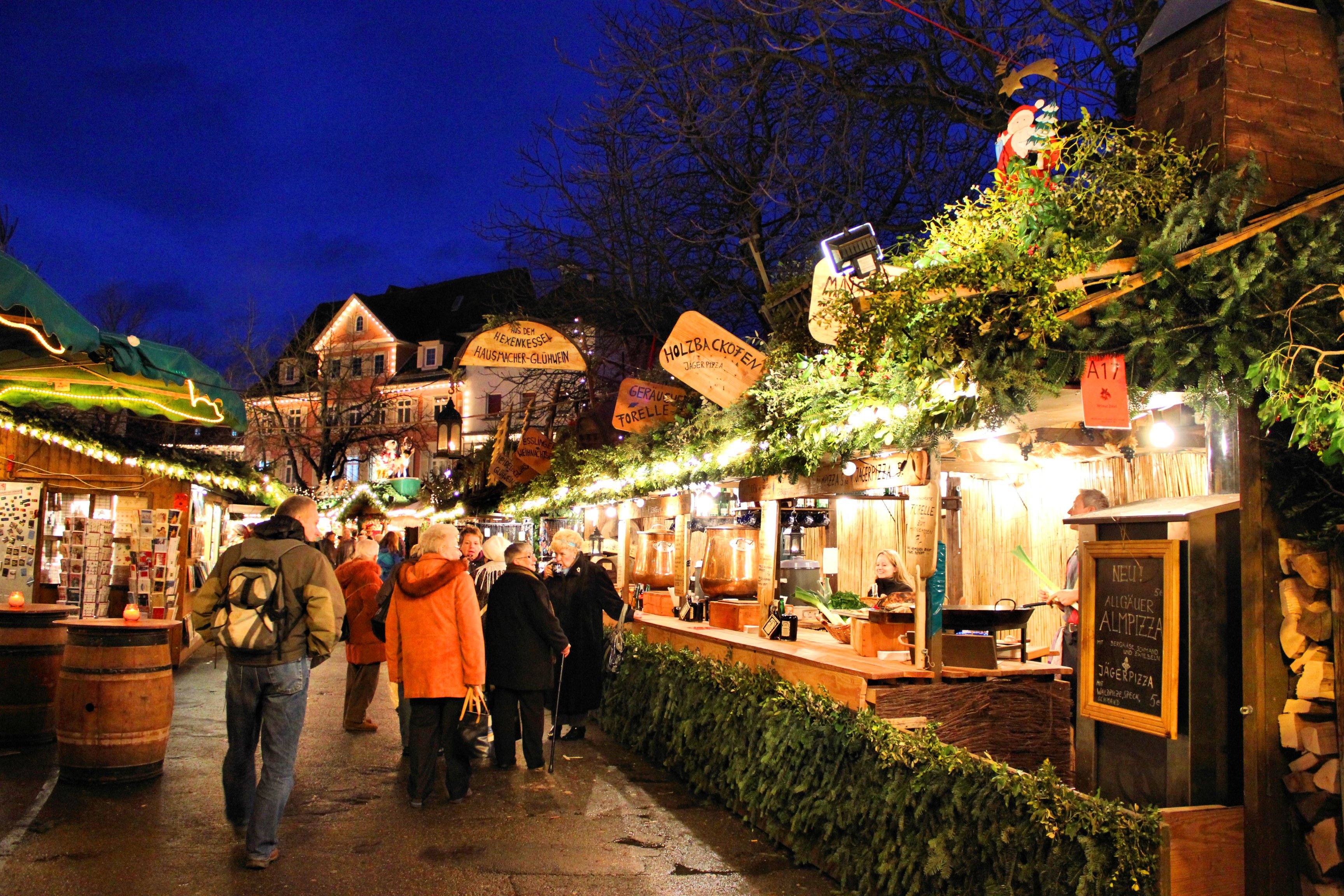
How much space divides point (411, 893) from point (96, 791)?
306 cm

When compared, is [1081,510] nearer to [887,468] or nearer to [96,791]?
[887,468]

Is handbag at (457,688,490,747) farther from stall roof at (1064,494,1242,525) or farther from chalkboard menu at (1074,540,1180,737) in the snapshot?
stall roof at (1064,494,1242,525)

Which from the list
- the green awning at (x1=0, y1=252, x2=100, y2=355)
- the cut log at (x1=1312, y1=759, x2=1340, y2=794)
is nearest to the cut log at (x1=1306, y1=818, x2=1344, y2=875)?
the cut log at (x1=1312, y1=759, x2=1340, y2=794)

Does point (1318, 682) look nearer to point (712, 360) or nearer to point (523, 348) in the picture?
point (712, 360)

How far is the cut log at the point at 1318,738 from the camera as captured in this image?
379 cm

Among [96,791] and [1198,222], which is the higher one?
[1198,222]

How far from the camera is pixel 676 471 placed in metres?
10.1

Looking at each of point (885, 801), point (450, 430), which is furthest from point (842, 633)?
point (450, 430)

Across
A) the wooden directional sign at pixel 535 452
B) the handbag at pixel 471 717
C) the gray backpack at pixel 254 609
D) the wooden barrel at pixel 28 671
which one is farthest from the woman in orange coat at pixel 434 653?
the wooden directional sign at pixel 535 452

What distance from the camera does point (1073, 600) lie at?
23.3ft

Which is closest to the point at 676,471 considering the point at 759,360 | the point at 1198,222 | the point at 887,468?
the point at 759,360

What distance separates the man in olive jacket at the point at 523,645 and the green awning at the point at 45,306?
10.6ft

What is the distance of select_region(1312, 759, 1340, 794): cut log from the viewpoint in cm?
371

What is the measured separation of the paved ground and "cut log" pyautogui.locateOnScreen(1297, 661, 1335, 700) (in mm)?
2568
